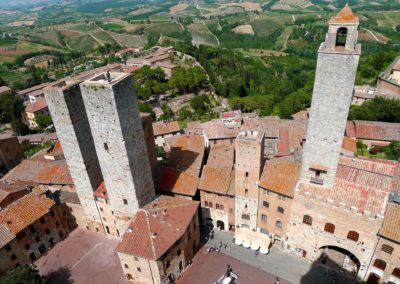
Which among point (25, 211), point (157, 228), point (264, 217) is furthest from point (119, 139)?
point (264, 217)

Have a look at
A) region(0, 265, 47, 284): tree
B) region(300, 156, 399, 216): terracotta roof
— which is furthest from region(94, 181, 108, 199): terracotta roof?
region(300, 156, 399, 216): terracotta roof

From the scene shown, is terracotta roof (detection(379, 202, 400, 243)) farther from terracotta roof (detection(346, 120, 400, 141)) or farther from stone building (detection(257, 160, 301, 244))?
terracotta roof (detection(346, 120, 400, 141))

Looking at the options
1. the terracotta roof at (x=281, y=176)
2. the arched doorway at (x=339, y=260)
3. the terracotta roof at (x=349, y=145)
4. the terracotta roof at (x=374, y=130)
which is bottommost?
the arched doorway at (x=339, y=260)

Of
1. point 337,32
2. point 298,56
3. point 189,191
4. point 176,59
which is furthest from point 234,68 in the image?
point 337,32

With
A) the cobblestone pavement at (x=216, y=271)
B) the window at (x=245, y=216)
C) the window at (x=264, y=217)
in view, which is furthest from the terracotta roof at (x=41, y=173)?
the window at (x=264, y=217)

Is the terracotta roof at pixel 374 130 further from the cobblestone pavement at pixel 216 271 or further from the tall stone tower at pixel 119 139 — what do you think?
the tall stone tower at pixel 119 139
